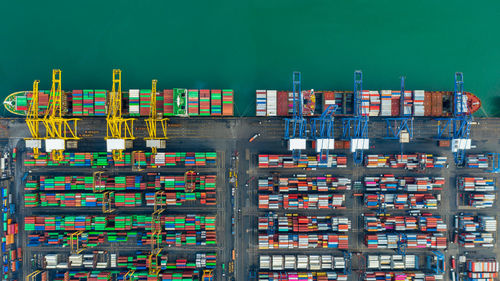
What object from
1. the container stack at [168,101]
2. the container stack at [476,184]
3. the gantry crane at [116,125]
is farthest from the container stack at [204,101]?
the container stack at [476,184]

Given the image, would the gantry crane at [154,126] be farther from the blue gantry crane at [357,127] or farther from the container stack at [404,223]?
the container stack at [404,223]

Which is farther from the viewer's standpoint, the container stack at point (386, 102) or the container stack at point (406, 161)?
the container stack at point (406, 161)

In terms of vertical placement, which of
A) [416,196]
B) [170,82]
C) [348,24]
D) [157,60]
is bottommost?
[416,196]

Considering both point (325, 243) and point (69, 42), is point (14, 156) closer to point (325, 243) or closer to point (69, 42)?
point (69, 42)

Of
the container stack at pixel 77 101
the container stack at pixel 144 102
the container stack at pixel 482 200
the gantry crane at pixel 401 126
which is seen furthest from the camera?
the container stack at pixel 482 200

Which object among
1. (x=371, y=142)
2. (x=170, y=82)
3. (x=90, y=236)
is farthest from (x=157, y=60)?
(x=371, y=142)

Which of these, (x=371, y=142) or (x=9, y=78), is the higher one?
(x=9, y=78)
